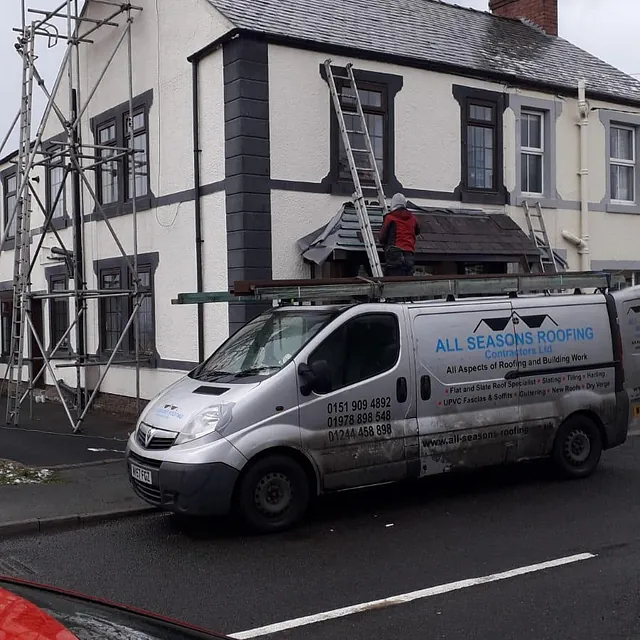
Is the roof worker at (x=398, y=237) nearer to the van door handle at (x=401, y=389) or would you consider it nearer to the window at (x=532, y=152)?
the van door handle at (x=401, y=389)

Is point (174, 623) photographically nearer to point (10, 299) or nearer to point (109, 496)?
point (109, 496)

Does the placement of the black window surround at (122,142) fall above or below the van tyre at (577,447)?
above

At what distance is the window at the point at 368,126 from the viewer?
13.1m

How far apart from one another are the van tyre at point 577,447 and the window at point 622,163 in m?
8.60

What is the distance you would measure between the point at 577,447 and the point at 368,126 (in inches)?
256

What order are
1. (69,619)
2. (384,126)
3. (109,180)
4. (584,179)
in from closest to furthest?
(69,619), (384,126), (584,179), (109,180)

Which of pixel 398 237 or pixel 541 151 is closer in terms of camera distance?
pixel 398 237

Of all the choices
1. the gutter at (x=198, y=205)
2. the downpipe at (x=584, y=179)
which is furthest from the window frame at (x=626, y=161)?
the gutter at (x=198, y=205)

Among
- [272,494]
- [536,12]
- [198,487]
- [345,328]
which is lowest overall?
[272,494]

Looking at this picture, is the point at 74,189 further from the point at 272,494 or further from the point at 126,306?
the point at 272,494

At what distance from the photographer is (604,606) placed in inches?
210

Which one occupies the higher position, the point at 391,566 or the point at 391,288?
the point at 391,288

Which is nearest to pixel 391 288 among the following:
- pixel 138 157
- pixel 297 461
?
pixel 297 461

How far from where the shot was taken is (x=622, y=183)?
16672 mm
